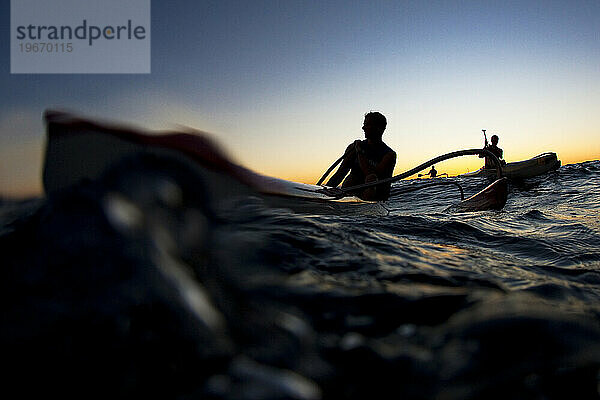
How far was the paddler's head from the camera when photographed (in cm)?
605

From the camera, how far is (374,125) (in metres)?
6.08

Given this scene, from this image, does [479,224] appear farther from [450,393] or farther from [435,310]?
[450,393]

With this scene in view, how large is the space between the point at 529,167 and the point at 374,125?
43.6 feet

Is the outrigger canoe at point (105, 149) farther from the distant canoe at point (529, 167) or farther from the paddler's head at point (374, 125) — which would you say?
the distant canoe at point (529, 167)

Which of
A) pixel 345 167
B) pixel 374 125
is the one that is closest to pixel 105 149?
pixel 345 167

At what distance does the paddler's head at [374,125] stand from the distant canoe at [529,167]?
37.6ft

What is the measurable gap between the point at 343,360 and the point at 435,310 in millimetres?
388

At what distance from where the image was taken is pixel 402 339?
799 mm

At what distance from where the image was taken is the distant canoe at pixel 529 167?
14959 mm

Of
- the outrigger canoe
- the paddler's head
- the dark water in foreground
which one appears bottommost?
the dark water in foreground

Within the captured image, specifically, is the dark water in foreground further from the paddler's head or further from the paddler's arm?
the paddler's head

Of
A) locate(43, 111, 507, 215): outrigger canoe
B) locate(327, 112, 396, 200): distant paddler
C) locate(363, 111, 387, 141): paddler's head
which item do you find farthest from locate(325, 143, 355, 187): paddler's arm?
locate(43, 111, 507, 215): outrigger canoe

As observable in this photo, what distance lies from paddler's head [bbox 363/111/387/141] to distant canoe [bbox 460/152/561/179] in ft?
37.6

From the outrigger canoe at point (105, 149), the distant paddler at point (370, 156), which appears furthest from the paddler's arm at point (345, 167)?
the outrigger canoe at point (105, 149)
